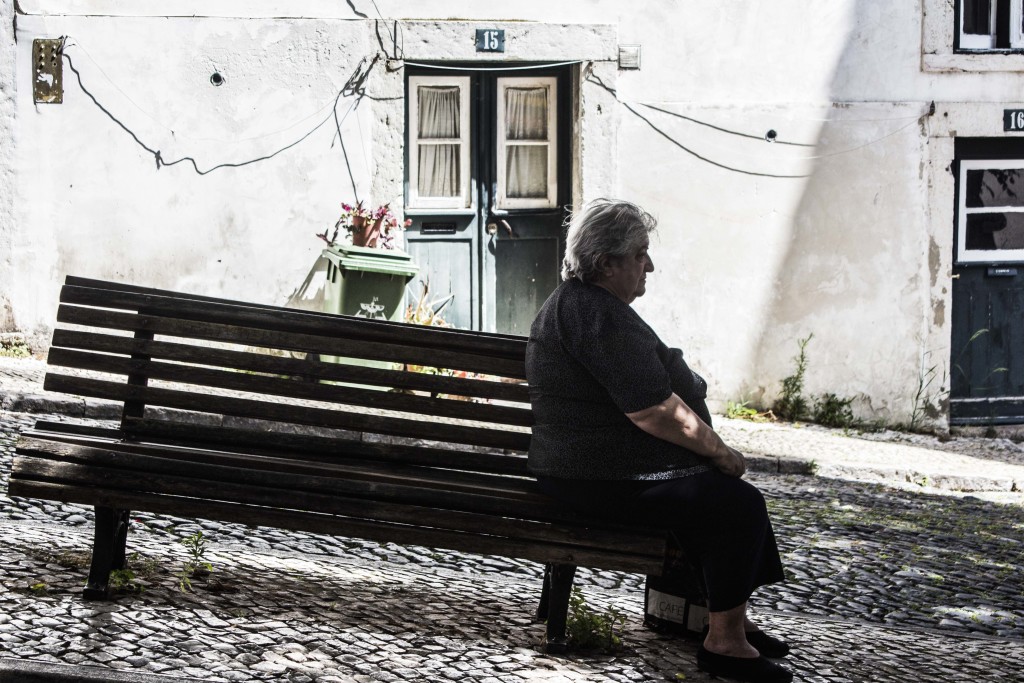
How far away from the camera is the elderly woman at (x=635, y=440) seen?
11.8 feet

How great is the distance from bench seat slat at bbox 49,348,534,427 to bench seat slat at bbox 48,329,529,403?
32mm

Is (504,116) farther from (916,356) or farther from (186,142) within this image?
(916,356)

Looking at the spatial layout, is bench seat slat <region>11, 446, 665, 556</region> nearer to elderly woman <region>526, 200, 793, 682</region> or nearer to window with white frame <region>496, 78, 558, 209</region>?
elderly woman <region>526, 200, 793, 682</region>

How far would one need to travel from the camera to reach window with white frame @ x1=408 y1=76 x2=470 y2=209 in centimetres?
1033

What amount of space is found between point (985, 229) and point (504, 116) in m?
4.52

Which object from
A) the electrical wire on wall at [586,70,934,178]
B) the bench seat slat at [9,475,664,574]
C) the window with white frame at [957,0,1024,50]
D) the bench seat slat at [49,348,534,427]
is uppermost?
the window with white frame at [957,0,1024,50]

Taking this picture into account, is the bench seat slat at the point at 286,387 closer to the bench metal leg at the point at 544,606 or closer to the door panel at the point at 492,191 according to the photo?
the bench metal leg at the point at 544,606

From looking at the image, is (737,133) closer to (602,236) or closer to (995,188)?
(995,188)

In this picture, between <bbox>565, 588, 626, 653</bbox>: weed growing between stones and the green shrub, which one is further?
the green shrub

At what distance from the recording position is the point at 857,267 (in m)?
10.5

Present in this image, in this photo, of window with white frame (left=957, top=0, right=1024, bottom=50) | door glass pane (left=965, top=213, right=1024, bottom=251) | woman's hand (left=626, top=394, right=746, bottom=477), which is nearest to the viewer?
woman's hand (left=626, top=394, right=746, bottom=477)

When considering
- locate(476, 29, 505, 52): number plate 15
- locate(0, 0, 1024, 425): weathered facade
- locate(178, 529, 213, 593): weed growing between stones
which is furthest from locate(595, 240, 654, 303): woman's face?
locate(476, 29, 505, 52): number plate 15

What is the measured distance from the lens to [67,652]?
3.26 meters

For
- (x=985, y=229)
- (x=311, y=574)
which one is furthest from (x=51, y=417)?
(x=985, y=229)
